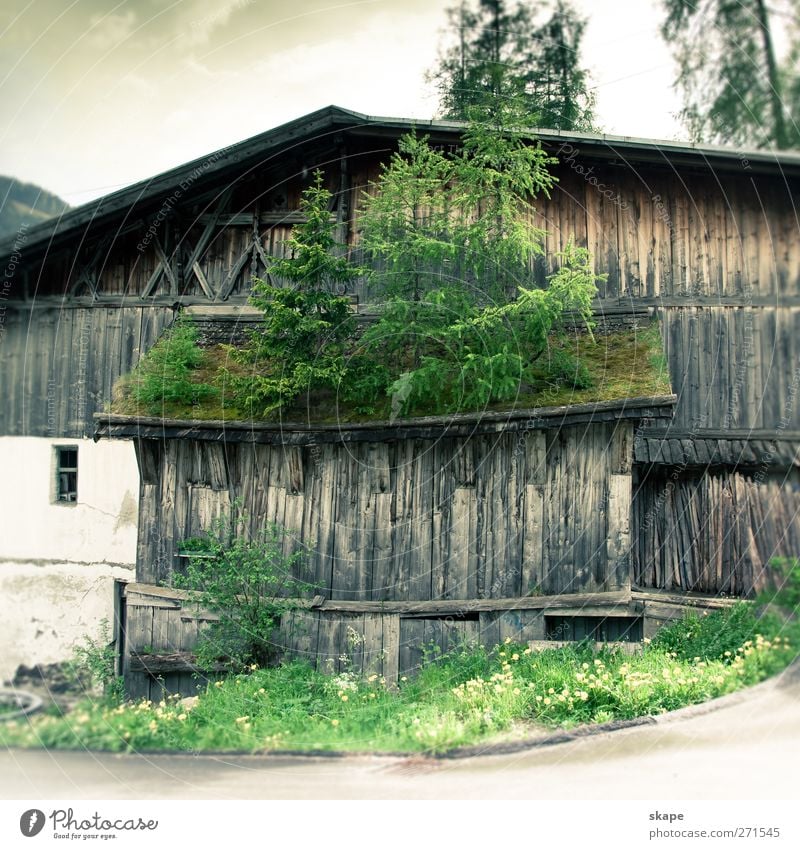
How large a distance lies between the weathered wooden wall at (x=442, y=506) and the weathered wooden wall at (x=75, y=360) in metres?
1.51

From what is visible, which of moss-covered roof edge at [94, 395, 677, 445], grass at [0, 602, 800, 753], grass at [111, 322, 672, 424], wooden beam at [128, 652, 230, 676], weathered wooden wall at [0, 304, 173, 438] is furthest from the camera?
weathered wooden wall at [0, 304, 173, 438]

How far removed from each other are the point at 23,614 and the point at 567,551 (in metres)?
5.71

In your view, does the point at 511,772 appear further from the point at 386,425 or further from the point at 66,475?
the point at 66,475

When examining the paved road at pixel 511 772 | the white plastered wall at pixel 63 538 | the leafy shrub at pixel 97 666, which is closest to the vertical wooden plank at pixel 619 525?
the paved road at pixel 511 772

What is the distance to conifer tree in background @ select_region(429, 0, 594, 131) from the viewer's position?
6.49 meters

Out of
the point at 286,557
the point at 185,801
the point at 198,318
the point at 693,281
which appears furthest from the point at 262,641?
the point at 693,281

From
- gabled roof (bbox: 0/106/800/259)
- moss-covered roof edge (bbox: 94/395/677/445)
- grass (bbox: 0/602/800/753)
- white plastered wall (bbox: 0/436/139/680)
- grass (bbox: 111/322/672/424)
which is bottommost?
grass (bbox: 0/602/800/753)

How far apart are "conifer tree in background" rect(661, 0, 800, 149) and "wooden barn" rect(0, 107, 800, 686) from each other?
278mm

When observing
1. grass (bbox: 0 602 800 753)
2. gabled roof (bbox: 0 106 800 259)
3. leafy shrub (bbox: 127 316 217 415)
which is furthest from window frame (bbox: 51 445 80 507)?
grass (bbox: 0 602 800 753)

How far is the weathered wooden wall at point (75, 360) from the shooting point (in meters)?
8.05

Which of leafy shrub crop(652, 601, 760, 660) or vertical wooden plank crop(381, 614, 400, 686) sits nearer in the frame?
leafy shrub crop(652, 601, 760, 660)

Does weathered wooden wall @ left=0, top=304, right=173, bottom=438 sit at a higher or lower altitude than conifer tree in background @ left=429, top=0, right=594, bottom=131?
lower

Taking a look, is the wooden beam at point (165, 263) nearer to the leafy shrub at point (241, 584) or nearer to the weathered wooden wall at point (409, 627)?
the leafy shrub at point (241, 584)

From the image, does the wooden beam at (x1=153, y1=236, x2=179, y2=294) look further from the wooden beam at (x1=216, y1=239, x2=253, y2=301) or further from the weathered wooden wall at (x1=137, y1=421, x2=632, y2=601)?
the weathered wooden wall at (x1=137, y1=421, x2=632, y2=601)
